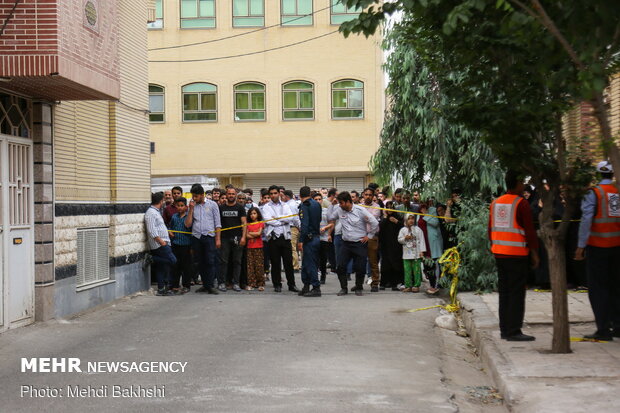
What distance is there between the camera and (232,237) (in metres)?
17.7

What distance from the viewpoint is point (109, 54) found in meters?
13.0

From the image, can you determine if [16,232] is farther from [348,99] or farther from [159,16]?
[159,16]

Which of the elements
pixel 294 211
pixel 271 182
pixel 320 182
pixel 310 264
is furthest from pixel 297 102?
pixel 310 264

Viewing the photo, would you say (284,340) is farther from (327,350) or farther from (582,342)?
(582,342)

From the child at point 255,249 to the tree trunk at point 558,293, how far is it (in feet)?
28.8

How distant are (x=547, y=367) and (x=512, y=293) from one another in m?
1.80

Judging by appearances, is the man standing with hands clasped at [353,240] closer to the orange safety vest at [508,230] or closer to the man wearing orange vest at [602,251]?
the orange safety vest at [508,230]

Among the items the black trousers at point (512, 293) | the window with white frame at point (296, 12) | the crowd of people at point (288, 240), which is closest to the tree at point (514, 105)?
the black trousers at point (512, 293)

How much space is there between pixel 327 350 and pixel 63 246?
16.5ft

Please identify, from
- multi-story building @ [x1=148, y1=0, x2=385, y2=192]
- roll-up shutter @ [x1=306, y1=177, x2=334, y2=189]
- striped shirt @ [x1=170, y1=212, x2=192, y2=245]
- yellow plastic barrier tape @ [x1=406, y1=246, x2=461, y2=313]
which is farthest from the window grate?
roll-up shutter @ [x1=306, y1=177, x2=334, y2=189]

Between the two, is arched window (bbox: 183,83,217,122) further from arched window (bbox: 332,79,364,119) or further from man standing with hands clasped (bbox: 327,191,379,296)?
man standing with hands clasped (bbox: 327,191,379,296)

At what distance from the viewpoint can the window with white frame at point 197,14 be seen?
120ft

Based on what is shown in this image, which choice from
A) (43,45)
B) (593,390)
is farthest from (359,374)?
(43,45)

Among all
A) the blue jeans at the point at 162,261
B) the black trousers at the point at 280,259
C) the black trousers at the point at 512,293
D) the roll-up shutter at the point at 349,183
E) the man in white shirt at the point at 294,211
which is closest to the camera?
the black trousers at the point at 512,293
